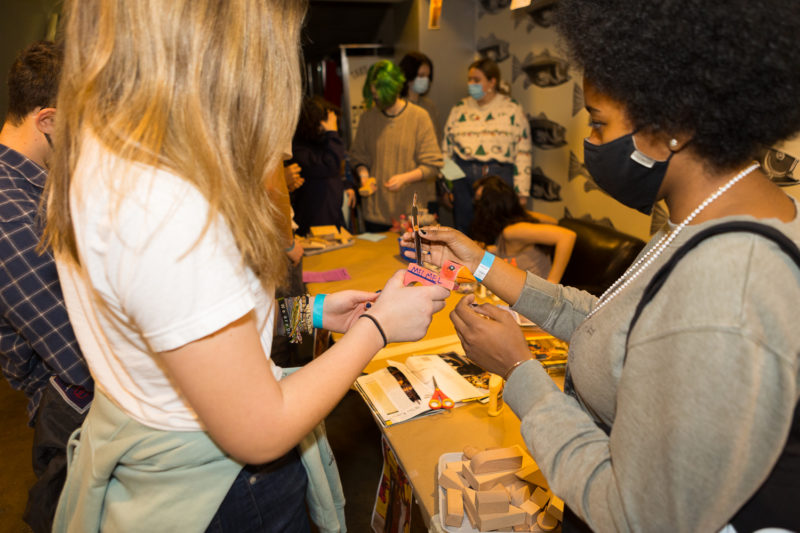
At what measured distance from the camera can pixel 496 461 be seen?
3.84ft

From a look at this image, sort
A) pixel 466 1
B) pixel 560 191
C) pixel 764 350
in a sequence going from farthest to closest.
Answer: pixel 466 1, pixel 560 191, pixel 764 350

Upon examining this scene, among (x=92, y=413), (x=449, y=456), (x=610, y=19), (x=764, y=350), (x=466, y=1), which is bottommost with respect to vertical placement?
(x=449, y=456)

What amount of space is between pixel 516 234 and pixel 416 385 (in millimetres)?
1641

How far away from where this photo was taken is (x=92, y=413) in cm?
94

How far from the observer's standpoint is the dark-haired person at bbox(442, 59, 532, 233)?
4.43m

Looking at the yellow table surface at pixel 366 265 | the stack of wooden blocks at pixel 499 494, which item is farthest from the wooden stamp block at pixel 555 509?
the yellow table surface at pixel 366 265

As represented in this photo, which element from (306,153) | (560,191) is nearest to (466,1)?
(560,191)

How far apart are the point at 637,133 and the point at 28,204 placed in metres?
1.58

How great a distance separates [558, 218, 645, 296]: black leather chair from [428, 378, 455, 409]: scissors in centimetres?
158

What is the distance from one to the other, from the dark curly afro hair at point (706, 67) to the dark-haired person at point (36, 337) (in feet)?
4.36

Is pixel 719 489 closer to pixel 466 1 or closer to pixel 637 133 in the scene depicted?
pixel 637 133

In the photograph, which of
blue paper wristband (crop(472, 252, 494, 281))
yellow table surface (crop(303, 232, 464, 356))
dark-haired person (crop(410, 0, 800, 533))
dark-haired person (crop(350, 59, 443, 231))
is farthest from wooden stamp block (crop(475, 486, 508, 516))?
dark-haired person (crop(350, 59, 443, 231))

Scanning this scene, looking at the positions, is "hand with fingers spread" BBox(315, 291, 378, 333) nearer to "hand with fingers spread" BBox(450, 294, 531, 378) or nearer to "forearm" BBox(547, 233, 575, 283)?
"hand with fingers spread" BBox(450, 294, 531, 378)

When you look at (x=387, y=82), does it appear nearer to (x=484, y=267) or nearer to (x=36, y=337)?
(x=484, y=267)
